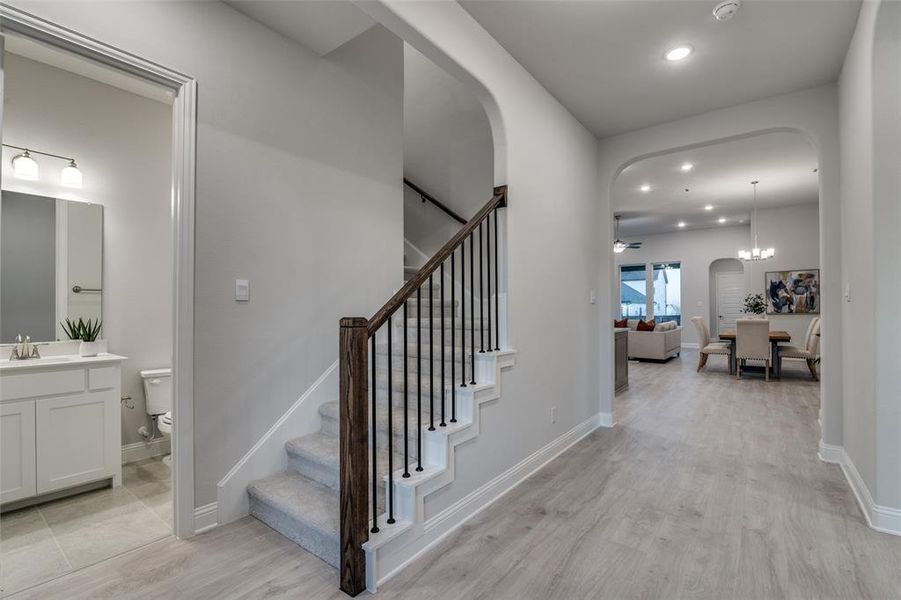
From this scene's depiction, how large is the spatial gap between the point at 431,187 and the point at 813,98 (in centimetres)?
337

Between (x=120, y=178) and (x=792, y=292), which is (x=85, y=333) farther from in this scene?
(x=792, y=292)

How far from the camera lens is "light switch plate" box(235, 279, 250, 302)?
237cm

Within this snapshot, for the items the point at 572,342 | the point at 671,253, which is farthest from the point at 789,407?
the point at 671,253

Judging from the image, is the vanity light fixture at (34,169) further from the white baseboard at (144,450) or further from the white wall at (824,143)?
the white wall at (824,143)

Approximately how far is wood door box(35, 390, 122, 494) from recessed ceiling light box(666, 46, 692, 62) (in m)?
4.27

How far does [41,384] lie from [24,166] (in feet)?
4.73

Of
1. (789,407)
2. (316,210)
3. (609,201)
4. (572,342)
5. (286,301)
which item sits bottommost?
(789,407)

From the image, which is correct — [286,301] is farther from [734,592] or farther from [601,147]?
[601,147]

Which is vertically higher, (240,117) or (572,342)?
(240,117)

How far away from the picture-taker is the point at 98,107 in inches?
124

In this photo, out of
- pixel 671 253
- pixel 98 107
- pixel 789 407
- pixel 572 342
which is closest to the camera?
pixel 98 107

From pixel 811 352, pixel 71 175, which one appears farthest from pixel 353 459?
pixel 811 352

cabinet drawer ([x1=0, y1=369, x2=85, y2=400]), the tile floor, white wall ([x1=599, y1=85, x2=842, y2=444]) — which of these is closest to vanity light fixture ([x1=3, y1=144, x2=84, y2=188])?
cabinet drawer ([x1=0, y1=369, x2=85, y2=400])

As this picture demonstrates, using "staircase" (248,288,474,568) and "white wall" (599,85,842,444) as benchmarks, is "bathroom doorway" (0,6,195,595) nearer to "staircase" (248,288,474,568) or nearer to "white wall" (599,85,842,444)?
"staircase" (248,288,474,568)
